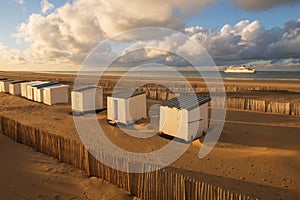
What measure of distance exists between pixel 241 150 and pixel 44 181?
972 centimetres

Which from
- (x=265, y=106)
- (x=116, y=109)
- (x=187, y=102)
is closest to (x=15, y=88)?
(x=116, y=109)

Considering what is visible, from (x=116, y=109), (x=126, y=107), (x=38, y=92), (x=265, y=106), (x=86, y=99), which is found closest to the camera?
(x=126, y=107)

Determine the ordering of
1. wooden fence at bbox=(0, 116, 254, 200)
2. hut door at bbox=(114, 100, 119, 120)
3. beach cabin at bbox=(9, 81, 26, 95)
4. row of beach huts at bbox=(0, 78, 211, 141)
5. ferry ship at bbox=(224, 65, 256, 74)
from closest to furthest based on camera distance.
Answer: wooden fence at bbox=(0, 116, 254, 200)
row of beach huts at bbox=(0, 78, 211, 141)
hut door at bbox=(114, 100, 119, 120)
beach cabin at bbox=(9, 81, 26, 95)
ferry ship at bbox=(224, 65, 256, 74)

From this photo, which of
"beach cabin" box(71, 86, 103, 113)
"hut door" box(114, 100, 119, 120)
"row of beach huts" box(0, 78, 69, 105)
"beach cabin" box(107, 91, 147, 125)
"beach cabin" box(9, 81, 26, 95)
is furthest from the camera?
"beach cabin" box(9, 81, 26, 95)

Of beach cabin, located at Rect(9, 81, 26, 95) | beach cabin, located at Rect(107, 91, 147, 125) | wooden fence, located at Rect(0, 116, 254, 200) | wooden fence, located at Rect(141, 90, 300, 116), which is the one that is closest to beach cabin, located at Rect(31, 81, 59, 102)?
beach cabin, located at Rect(9, 81, 26, 95)

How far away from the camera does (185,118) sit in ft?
43.9

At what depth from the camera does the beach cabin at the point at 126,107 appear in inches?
680

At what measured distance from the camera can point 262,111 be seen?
22250 mm

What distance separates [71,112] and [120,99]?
7314mm

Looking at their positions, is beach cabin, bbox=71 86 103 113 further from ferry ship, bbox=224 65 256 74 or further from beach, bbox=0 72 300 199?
ferry ship, bbox=224 65 256 74

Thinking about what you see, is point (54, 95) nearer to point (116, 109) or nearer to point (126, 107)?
point (116, 109)

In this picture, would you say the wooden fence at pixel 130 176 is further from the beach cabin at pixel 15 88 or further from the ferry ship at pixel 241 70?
the ferry ship at pixel 241 70

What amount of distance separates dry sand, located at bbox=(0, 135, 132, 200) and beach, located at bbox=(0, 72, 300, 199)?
11 cm

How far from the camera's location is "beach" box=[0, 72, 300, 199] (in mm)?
8750
